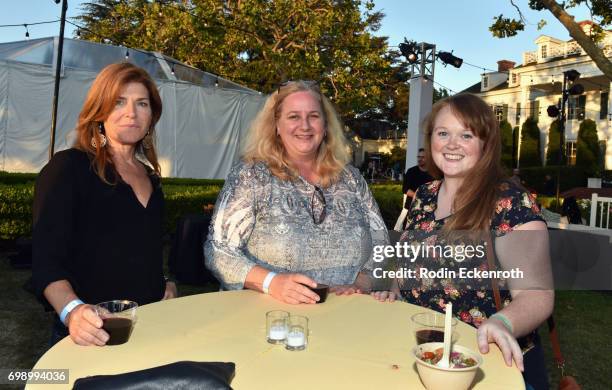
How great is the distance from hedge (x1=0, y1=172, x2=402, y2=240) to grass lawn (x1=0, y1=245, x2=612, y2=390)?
0.76 metres

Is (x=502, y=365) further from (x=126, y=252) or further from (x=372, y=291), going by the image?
(x=126, y=252)

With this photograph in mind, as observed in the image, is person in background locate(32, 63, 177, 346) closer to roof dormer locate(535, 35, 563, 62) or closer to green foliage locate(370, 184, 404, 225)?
green foliage locate(370, 184, 404, 225)

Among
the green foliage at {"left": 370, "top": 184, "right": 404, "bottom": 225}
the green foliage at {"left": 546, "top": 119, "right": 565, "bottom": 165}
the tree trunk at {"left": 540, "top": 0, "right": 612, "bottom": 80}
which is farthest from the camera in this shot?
the green foliage at {"left": 546, "top": 119, "right": 565, "bottom": 165}

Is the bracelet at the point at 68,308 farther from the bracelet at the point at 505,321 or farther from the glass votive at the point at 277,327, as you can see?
the bracelet at the point at 505,321

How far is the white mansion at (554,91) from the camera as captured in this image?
101 ft

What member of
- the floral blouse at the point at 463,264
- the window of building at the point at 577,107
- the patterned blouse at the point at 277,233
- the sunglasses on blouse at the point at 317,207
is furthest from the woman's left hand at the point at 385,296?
the window of building at the point at 577,107

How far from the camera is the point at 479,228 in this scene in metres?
2.11

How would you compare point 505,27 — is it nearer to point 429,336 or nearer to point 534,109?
point 429,336

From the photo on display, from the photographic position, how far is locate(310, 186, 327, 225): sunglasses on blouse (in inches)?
106

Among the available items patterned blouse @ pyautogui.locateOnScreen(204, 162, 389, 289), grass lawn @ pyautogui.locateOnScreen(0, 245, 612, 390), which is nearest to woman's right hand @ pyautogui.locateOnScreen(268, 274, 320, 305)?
patterned blouse @ pyautogui.locateOnScreen(204, 162, 389, 289)

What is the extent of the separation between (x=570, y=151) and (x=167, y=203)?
3199 cm

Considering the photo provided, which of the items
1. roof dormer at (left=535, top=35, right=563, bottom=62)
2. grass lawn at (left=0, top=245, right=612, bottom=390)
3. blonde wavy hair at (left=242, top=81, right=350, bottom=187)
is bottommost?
grass lawn at (left=0, top=245, right=612, bottom=390)

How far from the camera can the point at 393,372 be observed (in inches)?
63.1

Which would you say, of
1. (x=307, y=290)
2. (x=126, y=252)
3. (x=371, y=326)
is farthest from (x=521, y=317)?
(x=126, y=252)
